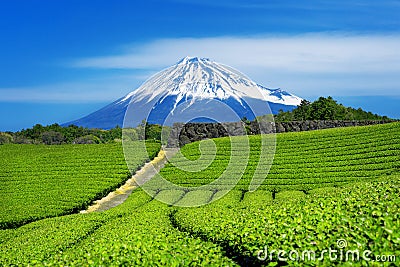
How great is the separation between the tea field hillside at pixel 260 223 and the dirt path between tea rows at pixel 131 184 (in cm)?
78

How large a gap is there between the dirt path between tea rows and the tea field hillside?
78cm

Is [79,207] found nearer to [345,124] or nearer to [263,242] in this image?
[263,242]

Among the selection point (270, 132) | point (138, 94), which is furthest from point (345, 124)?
point (138, 94)

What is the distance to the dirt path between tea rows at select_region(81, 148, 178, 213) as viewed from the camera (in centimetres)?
1817

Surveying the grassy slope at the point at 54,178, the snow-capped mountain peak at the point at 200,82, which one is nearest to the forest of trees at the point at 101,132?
the grassy slope at the point at 54,178

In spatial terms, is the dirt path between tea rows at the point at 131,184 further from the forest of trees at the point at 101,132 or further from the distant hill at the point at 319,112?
the distant hill at the point at 319,112

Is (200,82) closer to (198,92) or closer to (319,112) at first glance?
(198,92)

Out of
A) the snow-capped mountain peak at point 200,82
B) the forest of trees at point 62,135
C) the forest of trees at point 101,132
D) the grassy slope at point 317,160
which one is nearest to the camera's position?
the grassy slope at point 317,160

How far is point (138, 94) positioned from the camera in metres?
17.2

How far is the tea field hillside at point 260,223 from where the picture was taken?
5551 mm

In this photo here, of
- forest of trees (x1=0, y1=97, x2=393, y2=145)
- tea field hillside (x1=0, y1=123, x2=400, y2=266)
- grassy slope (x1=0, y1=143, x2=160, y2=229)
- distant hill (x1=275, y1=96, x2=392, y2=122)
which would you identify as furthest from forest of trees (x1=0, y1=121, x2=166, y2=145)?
tea field hillside (x1=0, y1=123, x2=400, y2=266)

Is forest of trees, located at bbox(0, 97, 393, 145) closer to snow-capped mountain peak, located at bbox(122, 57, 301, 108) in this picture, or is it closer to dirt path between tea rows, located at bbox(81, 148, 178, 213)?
dirt path between tea rows, located at bbox(81, 148, 178, 213)

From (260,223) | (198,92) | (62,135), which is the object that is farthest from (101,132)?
(260,223)

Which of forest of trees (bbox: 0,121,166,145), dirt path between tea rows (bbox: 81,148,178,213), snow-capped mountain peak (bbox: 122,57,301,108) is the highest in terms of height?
snow-capped mountain peak (bbox: 122,57,301,108)
